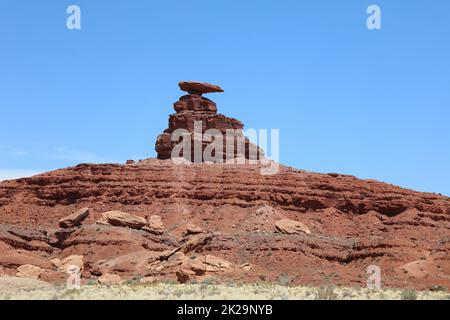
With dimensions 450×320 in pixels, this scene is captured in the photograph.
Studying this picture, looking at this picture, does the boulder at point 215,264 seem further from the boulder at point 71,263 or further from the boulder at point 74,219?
the boulder at point 74,219

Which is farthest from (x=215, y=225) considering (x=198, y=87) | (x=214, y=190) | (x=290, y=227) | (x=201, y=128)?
(x=198, y=87)

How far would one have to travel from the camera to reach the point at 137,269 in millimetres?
44719

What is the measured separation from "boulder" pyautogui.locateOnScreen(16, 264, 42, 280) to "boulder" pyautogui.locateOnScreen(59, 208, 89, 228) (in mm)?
10476

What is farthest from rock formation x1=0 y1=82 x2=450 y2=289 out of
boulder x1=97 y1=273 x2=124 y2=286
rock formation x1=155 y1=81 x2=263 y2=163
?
rock formation x1=155 y1=81 x2=263 y2=163

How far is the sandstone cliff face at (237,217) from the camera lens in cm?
4647

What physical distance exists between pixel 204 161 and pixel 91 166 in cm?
1109

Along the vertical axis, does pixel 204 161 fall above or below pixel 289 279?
above

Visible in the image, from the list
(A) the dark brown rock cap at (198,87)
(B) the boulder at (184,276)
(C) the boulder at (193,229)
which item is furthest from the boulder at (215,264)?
(A) the dark brown rock cap at (198,87)

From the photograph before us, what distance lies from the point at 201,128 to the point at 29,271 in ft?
109

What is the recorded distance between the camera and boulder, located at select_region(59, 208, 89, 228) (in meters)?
57.3

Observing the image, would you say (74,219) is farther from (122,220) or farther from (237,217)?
(237,217)

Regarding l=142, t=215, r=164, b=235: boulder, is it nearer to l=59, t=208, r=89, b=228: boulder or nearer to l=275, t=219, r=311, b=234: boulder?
l=59, t=208, r=89, b=228: boulder
